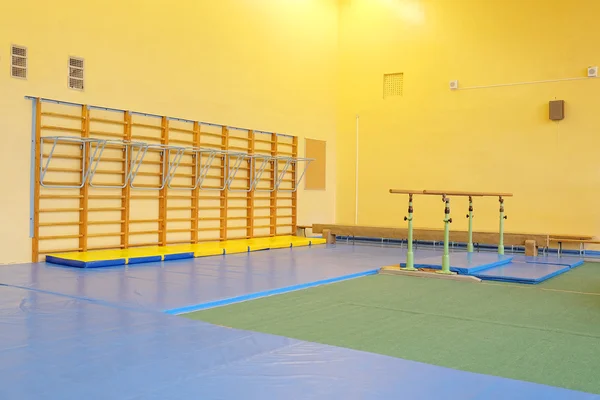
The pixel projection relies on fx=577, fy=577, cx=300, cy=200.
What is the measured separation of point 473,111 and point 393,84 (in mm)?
1813

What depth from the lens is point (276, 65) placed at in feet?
36.5

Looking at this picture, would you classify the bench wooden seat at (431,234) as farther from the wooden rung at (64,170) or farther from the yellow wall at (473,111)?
the wooden rung at (64,170)

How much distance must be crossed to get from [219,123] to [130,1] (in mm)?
2396

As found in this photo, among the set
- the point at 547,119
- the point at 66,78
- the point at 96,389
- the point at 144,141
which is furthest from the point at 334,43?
the point at 96,389

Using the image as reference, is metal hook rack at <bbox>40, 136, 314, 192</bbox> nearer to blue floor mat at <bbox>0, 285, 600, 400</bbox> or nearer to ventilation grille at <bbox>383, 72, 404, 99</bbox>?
ventilation grille at <bbox>383, 72, 404, 99</bbox>

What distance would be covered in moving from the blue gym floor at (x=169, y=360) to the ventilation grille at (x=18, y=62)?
10.0 feet

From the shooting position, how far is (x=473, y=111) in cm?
1098

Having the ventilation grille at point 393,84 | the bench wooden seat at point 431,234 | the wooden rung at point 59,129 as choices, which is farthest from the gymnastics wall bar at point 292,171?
the wooden rung at point 59,129

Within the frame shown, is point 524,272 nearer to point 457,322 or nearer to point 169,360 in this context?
point 457,322

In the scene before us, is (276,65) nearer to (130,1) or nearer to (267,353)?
(130,1)

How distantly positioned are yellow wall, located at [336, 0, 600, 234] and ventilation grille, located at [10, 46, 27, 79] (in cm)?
692

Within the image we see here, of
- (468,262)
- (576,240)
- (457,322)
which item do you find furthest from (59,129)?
(576,240)

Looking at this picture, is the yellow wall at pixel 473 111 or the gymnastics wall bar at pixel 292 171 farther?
the gymnastics wall bar at pixel 292 171

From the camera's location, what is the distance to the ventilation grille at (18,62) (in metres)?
7.14
